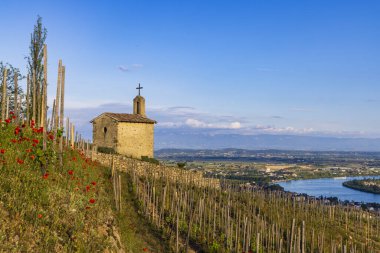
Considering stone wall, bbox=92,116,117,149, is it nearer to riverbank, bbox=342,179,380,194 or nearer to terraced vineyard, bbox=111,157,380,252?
terraced vineyard, bbox=111,157,380,252

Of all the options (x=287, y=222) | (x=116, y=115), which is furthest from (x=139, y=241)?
(x=116, y=115)

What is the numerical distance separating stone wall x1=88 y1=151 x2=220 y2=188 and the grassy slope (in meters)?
12.2

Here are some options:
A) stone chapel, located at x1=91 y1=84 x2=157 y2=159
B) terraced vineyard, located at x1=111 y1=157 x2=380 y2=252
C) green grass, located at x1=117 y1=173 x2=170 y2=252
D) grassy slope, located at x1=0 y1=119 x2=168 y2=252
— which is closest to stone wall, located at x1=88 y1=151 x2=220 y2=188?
terraced vineyard, located at x1=111 y1=157 x2=380 y2=252

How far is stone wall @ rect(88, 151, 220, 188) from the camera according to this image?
107ft

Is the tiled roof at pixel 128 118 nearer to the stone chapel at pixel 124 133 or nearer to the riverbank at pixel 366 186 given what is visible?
the stone chapel at pixel 124 133

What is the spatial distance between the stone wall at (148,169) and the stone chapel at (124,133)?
6.38 meters

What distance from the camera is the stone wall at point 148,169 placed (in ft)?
107

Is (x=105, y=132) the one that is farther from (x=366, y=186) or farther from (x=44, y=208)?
(x=366, y=186)

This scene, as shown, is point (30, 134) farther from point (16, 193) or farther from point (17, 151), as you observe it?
point (16, 193)

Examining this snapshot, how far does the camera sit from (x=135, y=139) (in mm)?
45344

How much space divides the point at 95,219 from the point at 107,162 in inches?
740

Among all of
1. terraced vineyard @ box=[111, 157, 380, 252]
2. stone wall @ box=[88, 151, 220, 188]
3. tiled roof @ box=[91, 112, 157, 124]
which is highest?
tiled roof @ box=[91, 112, 157, 124]

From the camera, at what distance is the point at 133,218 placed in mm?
23469

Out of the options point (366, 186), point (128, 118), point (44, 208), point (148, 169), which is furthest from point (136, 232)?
point (366, 186)
